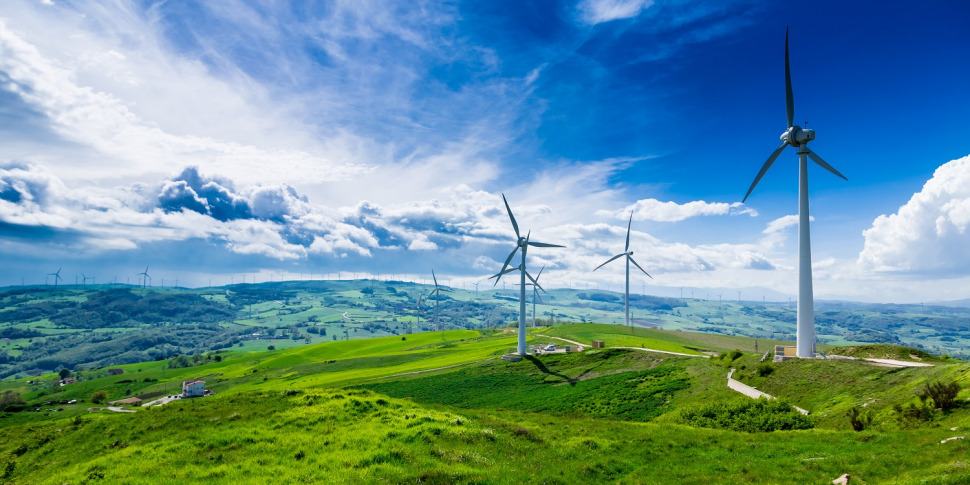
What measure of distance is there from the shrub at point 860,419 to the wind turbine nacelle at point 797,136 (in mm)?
36227

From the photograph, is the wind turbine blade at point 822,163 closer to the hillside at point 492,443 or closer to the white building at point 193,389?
the hillside at point 492,443

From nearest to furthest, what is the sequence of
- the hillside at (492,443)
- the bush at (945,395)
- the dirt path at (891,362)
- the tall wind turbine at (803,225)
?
the hillside at (492,443) < the bush at (945,395) < the dirt path at (891,362) < the tall wind turbine at (803,225)

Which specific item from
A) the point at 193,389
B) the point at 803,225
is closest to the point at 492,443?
the point at 803,225

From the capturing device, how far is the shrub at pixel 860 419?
3241cm

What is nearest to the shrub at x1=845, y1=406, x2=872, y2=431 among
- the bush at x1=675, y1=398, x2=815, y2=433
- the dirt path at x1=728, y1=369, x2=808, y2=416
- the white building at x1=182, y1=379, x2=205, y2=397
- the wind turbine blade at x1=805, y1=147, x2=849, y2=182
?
the bush at x1=675, y1=398, x2=815, y2=433

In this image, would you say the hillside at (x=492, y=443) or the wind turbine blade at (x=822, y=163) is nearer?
the hillside at (x=492, y=443)

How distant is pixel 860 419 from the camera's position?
109 feet

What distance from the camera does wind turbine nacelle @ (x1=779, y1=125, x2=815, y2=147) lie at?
57.6 m

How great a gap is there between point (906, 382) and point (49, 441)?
248 ft

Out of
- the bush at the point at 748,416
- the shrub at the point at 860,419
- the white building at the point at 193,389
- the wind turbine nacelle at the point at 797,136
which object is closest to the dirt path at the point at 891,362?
the bush at the point at 748,416

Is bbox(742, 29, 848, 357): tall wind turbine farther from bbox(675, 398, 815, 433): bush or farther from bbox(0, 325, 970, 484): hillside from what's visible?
bbox(675, 398, 815, 433): bush

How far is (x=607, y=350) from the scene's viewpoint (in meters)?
102

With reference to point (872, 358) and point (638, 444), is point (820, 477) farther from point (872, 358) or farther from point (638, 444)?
point (872, 358)

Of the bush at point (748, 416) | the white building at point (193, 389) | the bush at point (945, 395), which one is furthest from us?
the white building at point (193, 389)
